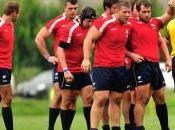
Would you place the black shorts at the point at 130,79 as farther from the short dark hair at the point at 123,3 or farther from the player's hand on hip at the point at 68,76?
the short dark hair at the point at 123,3

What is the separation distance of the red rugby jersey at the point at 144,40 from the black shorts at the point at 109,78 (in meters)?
0.76

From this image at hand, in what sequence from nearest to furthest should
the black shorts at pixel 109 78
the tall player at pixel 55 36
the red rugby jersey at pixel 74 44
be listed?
the black shorts at pixel 109 78
the red rugby jersey at pixel 74 44
the tall player at pixel 55 36

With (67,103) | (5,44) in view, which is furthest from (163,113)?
(5,44)

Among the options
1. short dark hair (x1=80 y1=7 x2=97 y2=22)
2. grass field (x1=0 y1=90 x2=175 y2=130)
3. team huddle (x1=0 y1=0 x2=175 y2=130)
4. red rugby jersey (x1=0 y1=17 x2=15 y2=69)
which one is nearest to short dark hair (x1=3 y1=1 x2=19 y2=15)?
team huddle (x1=0 y1=0 x2=175 y2=130)

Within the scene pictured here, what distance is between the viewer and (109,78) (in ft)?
48.3

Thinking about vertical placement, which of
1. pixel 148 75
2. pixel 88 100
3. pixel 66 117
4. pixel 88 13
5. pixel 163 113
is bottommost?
pixel 66 117

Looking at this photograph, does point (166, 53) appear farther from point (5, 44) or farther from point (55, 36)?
point (5, 44)

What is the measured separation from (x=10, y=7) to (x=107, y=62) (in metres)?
2.48

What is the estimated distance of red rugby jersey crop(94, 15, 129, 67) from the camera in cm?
1456

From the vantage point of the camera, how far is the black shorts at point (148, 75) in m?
15.4

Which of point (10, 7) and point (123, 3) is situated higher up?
point (123, 3)

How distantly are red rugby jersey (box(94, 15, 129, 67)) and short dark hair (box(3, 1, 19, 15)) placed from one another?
216 cm

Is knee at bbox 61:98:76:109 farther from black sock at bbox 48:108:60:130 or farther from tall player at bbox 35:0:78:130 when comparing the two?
black sock at bbox 48:108:60:130

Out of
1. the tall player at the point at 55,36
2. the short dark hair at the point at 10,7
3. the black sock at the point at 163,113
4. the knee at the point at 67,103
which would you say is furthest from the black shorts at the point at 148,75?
the short dark hair at the point at 10,7
